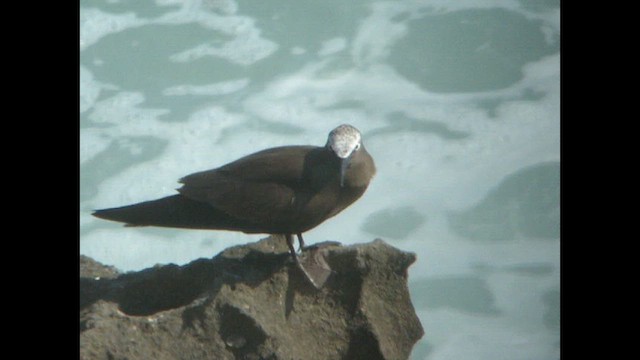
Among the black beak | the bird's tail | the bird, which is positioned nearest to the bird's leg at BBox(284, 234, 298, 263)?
the bird

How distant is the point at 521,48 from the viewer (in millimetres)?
13234

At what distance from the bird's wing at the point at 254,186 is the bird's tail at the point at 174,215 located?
15 centimetres

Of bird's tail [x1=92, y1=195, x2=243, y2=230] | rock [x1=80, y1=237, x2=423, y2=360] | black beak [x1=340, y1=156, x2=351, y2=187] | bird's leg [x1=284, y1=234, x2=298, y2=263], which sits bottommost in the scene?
rock [x1=80, y1=237, x2=423, y2=360]

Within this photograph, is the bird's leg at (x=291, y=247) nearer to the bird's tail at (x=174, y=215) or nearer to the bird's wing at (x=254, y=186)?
the bird's wing at (x=254, y=186)

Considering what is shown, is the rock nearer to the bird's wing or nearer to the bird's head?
the bird's wing

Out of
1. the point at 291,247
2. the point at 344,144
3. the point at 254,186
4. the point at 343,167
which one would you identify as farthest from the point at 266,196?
the point at 344,144

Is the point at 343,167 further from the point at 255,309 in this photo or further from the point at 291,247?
the point at 255,309

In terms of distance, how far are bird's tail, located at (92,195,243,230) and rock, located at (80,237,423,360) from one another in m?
0.28

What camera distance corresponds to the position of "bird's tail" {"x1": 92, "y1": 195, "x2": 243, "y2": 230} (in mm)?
6480

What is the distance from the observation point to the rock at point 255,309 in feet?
17.6

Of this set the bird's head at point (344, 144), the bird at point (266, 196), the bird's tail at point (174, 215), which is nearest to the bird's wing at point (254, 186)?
the bird at point (266, 196)

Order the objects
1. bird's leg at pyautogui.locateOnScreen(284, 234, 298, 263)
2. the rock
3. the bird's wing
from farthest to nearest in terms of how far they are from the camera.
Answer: the bird's wing
bird's leg at pyautogui.locateOnScreen(284, 234, 298, 263)
the rock
